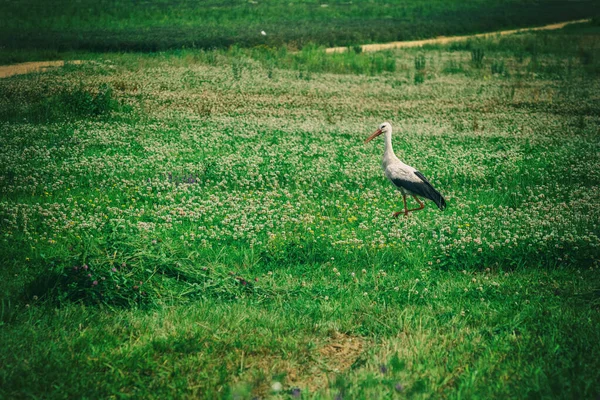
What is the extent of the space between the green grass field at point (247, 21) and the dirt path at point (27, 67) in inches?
99.0

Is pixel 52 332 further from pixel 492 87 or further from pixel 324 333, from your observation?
pixel 492 87

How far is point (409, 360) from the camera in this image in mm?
5383

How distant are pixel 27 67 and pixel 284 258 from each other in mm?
22737

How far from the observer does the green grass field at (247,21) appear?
3688 centimetres

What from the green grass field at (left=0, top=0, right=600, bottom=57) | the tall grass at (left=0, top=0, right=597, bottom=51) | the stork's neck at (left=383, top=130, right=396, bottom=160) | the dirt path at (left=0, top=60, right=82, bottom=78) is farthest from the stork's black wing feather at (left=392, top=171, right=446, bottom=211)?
the tall grass at (left=0, top=0, right=597, bottom=51)

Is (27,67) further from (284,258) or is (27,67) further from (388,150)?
(284,258)

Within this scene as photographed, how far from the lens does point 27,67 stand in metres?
26.0

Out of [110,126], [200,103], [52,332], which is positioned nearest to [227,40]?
[200,103]

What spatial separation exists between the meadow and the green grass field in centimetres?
1898

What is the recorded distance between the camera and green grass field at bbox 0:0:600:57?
36875 millimetres

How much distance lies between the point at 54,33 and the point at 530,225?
3491 centimetres

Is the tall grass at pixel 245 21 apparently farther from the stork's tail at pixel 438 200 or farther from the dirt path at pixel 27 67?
the stork's tail at pixel 438 200

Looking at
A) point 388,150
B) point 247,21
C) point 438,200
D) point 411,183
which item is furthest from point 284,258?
point 247,21

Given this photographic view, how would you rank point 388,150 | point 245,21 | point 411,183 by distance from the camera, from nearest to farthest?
point 411,183 → point 388,150 → point 245,21
